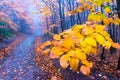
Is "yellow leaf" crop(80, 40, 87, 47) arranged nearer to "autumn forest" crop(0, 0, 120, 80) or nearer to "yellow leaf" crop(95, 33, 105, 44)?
"autumn forest" crop(0, 0, 120, 80)

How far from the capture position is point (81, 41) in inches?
64.5

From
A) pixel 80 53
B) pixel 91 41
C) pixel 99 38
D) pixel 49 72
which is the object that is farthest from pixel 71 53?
pixel 49 72

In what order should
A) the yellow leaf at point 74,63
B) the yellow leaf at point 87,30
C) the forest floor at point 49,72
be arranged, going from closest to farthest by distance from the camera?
1. the yellow leaf at point 74,63
2. the yellow leaf at point 87,30
3. the forest floor at point 49,72

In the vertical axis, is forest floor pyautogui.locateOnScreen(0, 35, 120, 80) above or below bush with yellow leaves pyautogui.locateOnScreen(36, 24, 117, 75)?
below

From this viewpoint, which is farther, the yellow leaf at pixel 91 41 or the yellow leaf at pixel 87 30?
the yellow leaf at pixel 87 30

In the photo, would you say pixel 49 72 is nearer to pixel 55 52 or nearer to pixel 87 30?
pixel 87 30

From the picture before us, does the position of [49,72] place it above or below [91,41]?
below

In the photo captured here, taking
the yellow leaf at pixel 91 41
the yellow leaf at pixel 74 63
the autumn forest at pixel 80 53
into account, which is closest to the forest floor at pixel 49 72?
the autumn forest at pixel 80 53

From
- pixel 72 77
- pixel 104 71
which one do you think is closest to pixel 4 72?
pixel 72 77

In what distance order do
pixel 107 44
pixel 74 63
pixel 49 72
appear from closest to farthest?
pixel 74 63, pixel 107 44, pixel 49 72

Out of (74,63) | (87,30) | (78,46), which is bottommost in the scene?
(74,63)

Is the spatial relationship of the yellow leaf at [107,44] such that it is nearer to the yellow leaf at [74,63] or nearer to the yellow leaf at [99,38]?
the yellow leaf at [99,38]

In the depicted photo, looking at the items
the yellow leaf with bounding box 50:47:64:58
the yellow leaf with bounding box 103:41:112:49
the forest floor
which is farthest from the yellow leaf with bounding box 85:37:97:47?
the forest floor

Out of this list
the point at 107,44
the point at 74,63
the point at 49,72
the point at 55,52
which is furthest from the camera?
the point at 49,72
